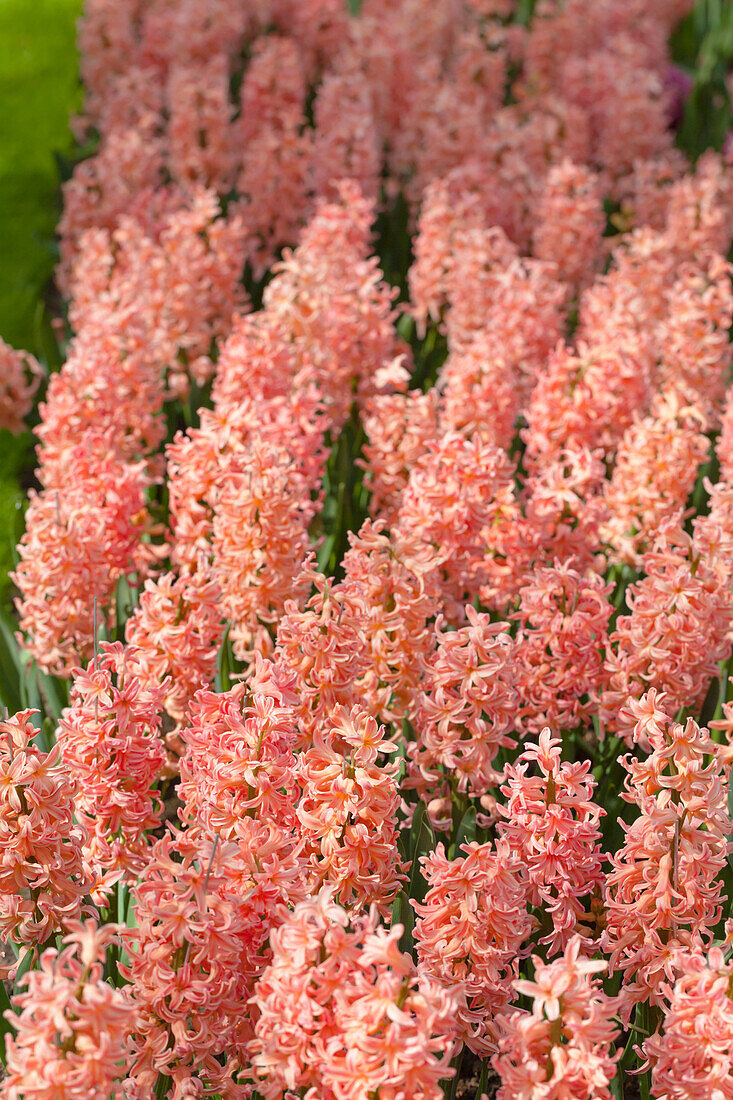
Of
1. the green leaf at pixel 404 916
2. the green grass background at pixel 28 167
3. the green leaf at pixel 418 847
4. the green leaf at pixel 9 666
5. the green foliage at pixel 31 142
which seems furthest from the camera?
the green foliage at pixel 31 142

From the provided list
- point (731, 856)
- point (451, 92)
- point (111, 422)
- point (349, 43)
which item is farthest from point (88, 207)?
point (731, 856)

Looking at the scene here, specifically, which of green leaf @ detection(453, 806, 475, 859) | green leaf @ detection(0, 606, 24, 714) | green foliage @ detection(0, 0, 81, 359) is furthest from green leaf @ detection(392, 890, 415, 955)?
green foliage @ detection(0, 0, 81, 359)

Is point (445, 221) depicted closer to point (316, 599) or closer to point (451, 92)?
point (451, 92)

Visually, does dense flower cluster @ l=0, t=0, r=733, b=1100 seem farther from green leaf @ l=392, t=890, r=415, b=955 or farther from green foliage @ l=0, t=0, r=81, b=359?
green foliage @ l=0, t=0, r=81, b=359

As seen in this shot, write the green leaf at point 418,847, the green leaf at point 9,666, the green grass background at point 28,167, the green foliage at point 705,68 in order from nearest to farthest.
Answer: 1. the green leaf at point 418,847
2. the green leaf at point 9,666
3. the green grass background at point 28,167
4. the green foliage at point 705,68

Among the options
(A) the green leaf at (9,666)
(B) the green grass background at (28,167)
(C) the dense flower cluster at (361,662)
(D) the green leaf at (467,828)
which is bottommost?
(D) the green leaf at (467,828)

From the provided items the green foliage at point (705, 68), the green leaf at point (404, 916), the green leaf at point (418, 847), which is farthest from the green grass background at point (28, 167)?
the green foliage at point (705, 68)

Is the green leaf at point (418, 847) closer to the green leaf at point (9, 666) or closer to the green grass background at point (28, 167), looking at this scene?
the green leaf at point (9, 666)

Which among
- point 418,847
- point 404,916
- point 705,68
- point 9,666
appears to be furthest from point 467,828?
point 705,68
